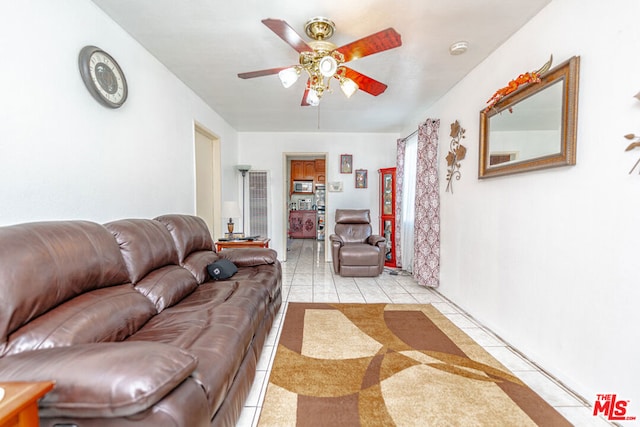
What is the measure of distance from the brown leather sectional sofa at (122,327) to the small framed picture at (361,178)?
359cm

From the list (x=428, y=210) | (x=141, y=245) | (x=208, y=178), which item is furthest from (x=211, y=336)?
(x=208, y=178)

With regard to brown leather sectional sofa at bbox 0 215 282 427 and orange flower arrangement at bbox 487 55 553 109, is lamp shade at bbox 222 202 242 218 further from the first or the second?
orange flower arrangement at bbox 487 55 553 109

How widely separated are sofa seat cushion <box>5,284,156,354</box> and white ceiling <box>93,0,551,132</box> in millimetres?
1824

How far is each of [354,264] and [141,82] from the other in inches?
129

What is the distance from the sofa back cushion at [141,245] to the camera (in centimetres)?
164

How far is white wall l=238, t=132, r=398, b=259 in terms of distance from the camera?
17.4 ft

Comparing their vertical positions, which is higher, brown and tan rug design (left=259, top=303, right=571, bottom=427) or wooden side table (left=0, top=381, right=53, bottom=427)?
wooden side table (left=0, top=381, right=53, bottom=427)

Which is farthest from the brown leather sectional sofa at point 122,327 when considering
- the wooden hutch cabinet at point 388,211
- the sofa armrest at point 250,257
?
the wooden hutch cabinet at point 388,211

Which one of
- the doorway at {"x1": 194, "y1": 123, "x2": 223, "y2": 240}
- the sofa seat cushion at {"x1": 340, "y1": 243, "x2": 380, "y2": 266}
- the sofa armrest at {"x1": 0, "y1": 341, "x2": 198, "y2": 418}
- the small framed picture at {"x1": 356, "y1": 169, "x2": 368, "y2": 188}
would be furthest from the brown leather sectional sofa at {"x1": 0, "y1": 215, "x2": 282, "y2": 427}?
the small framed picture at {"x1": 356, "y1": 169, "x2": 368, "y2": 188}

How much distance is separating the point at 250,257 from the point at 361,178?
125 inches

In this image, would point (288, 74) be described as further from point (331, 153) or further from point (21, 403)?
point (331, 153)

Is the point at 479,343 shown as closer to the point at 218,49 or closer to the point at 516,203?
the point at 516,203

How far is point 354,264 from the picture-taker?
4.18m

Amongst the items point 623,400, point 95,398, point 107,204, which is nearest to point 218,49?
point 107,204
